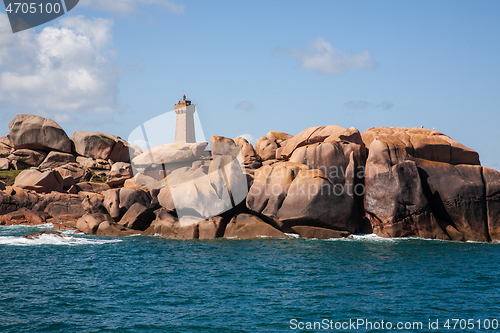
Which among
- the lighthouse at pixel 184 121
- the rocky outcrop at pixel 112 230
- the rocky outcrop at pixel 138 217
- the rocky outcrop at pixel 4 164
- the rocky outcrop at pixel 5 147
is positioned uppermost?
the lighthouse at pixel 184 121

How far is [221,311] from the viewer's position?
15.1 metres

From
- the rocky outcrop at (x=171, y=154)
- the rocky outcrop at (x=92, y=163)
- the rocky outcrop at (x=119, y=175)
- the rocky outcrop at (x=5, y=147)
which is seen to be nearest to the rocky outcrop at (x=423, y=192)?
the rocky outcrop at (x=171, y=154)

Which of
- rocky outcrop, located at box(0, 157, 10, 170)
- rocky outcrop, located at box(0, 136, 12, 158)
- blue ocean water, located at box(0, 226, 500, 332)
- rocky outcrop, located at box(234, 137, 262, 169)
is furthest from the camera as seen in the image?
rocky outcrop, located at box(0, 136, 12, 158)

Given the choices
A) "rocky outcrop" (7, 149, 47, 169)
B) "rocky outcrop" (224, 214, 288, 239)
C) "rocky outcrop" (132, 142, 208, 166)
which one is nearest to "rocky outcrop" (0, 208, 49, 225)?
"rocky outcrop" (132, 142, 208, 166)

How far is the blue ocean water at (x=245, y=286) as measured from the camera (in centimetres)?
1422

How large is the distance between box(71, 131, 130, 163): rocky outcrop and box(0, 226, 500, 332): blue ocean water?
110 ft

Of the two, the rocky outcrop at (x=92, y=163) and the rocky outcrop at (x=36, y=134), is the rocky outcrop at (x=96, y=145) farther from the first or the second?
the rocky outcrop at (x=36, y=134)


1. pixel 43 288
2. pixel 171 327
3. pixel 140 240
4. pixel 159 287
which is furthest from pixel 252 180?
pixel 171 327

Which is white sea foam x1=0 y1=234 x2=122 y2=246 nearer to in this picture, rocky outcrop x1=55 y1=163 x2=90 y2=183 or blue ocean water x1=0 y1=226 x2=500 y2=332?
blue ocean water x1=0 y1=226 x2=500 y2=332

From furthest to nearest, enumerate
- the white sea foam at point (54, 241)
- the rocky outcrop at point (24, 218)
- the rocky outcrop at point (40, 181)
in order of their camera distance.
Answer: the rocky outcrop at point (40, 181) < the rocky outcrop at point (24, 218) < the white sea foam at point (54, 241)

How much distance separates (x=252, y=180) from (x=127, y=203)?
10.7 m

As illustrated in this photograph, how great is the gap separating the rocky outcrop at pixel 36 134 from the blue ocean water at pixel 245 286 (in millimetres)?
34335

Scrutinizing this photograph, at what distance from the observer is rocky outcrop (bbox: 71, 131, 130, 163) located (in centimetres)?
6019

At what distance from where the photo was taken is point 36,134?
58531mm
